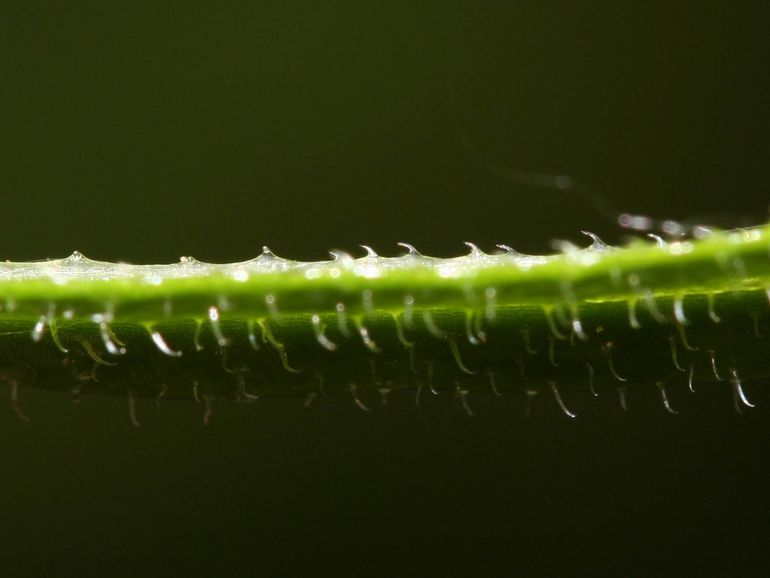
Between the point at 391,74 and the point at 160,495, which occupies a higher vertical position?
the point at 391,74

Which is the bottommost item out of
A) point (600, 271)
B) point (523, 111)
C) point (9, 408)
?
point (600, 271)

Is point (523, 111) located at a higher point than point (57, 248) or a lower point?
higher

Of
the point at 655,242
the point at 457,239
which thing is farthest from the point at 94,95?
the point at 655,242

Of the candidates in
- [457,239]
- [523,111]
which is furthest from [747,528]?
[523,111]

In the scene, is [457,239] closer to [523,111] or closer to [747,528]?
[523,111]

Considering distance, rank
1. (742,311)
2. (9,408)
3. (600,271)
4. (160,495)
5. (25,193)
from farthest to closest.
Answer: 1. (25,193)
2. (9,408)
3. (160,495)
4. (742,311)
5. (600,271)

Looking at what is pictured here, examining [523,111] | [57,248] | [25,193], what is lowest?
[57,248]

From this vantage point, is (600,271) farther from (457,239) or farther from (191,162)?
(191,162)

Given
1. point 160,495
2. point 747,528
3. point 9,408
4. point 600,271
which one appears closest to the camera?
point 600,271

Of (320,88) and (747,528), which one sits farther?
(320,88)
